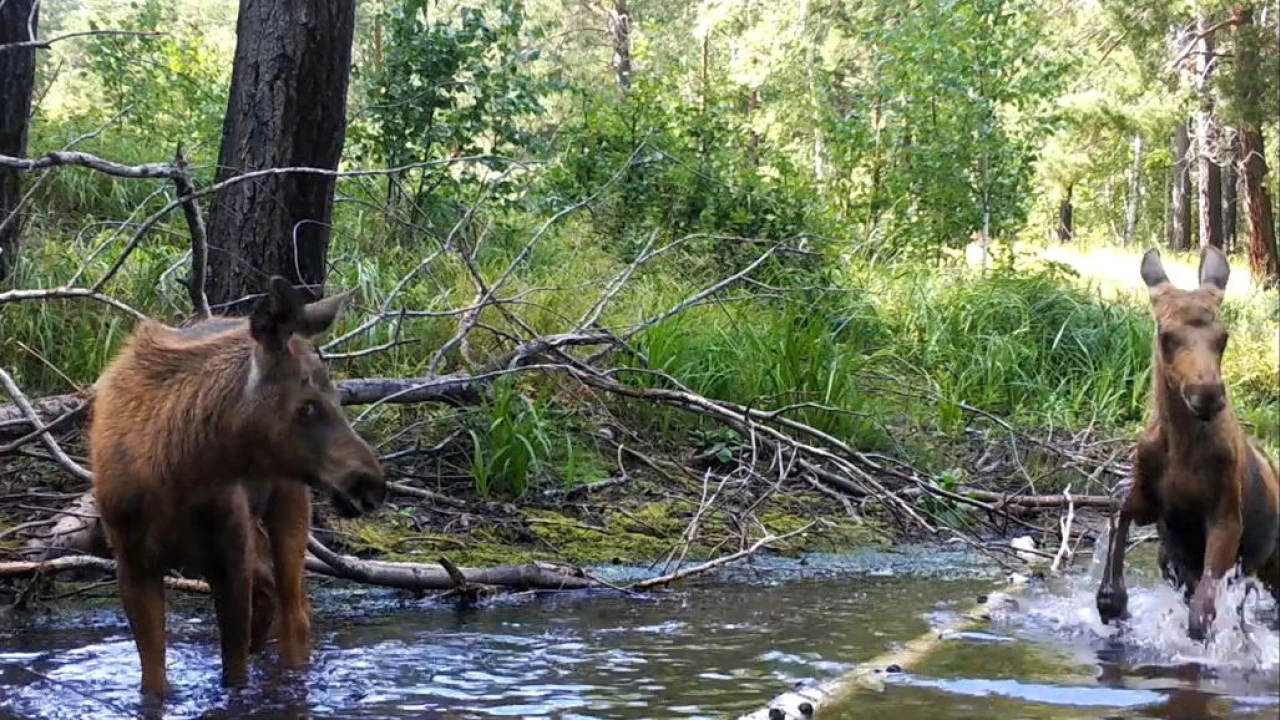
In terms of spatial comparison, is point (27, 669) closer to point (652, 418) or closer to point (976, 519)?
point (652, 418)

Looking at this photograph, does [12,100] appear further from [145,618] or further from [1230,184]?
[1230,184]

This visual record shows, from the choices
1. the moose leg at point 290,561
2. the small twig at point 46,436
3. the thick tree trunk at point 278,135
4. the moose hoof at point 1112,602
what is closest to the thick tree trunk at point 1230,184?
the moose hoof at point 1112,602

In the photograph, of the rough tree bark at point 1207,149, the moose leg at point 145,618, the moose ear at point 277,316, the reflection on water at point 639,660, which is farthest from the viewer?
the moose leg at point 145,618

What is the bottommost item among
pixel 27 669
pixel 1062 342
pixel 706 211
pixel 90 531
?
pixel 27 669

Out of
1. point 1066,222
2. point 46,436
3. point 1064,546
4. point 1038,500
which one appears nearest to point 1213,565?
point 1064,546

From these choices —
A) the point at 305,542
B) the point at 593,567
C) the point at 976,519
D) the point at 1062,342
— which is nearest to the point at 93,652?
the point at 305,542

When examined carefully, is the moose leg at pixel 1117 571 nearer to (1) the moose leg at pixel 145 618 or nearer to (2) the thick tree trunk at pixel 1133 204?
(2) the thick tree trunk at pixel 1133 204

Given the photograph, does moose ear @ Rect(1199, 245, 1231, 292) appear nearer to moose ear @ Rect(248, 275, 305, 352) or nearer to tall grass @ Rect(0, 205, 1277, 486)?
moose ear @ Rect(248, 275, 305, 352)

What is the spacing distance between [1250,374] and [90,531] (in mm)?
5920

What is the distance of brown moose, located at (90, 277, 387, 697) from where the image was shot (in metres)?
5.02

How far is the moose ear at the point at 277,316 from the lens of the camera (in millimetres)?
4750

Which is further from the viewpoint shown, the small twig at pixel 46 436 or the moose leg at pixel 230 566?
the small twig at pixel 46 436

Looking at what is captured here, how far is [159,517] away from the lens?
5.21 metres

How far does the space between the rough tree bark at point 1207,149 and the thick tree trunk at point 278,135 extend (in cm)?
648
